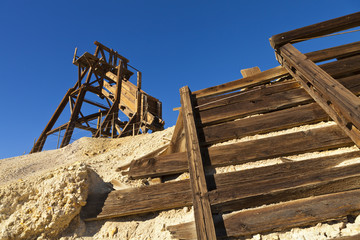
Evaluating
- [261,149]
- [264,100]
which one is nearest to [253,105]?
[264,100]

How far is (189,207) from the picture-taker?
2.92 m

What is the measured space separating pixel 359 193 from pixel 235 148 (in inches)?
56.9

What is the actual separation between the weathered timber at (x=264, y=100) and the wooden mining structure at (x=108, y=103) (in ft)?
26.5

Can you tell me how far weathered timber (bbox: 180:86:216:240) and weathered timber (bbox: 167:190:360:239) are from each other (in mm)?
180

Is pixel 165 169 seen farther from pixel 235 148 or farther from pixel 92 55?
pixel 92 55

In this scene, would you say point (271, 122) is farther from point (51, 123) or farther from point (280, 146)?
point (51, 123)

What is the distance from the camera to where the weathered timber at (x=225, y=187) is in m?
2.52

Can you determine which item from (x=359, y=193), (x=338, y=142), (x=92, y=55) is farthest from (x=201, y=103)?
(x=92, y=55)

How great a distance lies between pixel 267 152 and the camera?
312 centimetres

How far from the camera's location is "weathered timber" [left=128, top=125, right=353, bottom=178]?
9.83 feet

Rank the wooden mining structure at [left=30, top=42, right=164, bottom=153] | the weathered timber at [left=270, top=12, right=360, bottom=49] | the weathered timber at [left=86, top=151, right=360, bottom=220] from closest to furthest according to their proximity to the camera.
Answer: the weathered timber at [left=86, top=151, right=360, bottom=220], the weathered timber at [left=270, top=12, right=360, bottom=49], the wooden mining structure at [left=30, top=42, right=164, bottom=153]

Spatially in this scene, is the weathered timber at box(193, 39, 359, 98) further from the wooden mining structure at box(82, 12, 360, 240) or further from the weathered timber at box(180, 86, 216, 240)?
the weathered timber at box(180, 86, 216, 240)

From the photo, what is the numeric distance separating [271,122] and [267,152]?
1.87 feet

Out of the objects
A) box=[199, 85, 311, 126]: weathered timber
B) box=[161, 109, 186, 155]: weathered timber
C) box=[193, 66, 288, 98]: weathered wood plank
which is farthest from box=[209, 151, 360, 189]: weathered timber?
box=[193, 66, 288, 98]: weathered wood plank
